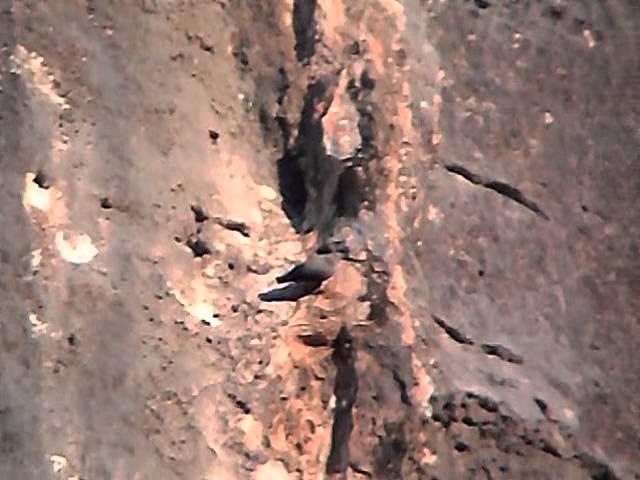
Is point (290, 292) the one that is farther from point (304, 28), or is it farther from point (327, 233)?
point (304, 28)

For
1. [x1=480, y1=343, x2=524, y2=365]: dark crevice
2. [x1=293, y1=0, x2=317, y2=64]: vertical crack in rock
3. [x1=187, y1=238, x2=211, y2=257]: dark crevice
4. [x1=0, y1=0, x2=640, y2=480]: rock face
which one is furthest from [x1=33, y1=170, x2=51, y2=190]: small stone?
[x1=480, y1=343, x2=524, y2=365]: dark crevice

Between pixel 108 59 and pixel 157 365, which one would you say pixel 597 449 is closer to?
pixel 157 365

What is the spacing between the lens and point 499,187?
3.25 feet

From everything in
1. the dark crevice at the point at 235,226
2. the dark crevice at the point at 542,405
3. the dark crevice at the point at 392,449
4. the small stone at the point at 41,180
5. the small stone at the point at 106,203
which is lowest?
the dark crevice at the point at 392,449

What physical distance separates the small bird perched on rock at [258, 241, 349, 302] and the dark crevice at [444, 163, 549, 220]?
0.14m

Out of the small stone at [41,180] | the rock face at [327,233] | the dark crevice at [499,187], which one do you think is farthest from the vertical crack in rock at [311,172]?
the small stone at [41,180]

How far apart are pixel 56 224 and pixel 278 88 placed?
0.80 ft

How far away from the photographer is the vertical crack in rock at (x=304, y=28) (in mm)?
980

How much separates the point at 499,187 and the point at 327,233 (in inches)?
6.4

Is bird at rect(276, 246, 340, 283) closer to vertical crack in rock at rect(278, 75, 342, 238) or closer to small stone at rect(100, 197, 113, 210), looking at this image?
vertical crack in rock at rect(278, 75, 342, 238)

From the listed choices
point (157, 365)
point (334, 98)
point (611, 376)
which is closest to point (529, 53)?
point (334, 98)

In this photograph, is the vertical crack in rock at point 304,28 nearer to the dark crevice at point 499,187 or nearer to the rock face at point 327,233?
the rock face at point 327,233

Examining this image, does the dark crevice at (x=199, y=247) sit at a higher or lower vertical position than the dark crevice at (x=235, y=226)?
lower

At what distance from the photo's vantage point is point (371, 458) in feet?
3.09
